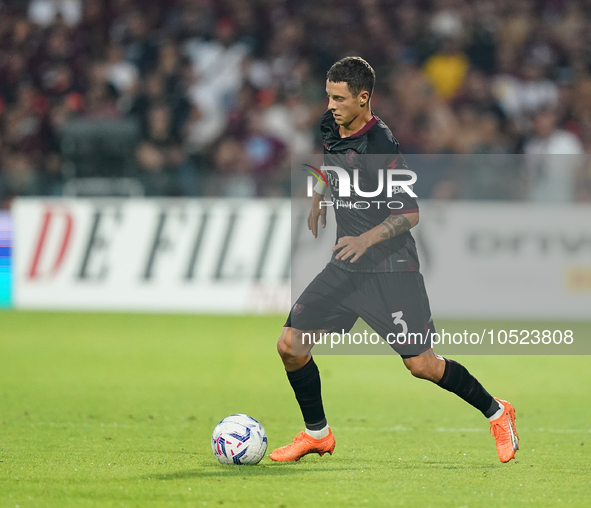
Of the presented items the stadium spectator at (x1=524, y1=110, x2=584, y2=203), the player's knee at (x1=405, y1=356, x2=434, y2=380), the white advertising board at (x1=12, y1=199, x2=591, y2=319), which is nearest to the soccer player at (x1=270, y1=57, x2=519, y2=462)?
the player's knee at (x1=405, y1=356, x2=434, y2=380)

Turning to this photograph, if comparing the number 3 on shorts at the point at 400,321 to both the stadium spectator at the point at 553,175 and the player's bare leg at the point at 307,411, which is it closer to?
the player's bare leg at the point at 307,411

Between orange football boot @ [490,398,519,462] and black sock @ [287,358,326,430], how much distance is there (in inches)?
38.0

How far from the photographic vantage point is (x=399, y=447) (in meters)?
6.16

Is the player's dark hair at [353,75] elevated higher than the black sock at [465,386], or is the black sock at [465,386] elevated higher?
the player's dark hair at [353,75]

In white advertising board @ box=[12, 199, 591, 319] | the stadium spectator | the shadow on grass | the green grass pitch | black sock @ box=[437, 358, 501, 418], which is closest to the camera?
the green grass pitch

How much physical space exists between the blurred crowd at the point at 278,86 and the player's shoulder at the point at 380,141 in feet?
25.1

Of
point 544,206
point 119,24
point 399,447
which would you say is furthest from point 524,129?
point 399,447

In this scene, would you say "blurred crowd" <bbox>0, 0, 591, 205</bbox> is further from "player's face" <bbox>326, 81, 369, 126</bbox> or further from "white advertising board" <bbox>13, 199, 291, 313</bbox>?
"player's face" <bbox>326, 81, 369, 126</bbox>

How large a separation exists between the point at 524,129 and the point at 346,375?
20.9 feet

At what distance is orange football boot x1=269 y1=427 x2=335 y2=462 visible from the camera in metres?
5.69

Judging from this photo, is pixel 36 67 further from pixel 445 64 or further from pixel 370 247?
pixel 370 247

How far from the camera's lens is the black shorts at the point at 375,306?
17.6 ft

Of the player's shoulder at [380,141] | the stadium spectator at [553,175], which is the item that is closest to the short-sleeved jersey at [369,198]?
the player's shoulder at [380,141]

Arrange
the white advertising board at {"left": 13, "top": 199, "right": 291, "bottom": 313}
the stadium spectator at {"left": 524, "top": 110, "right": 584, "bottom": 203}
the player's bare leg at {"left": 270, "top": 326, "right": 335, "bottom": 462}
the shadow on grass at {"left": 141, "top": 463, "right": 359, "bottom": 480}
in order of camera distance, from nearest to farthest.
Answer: the shadow on grass at {"left": 141, "top": 463, "right": 359, "bottom": 480} → the player's bare leg at {"left": 270, "top": 326, "right": 335, "bottom": 462} → the stadium spectator at {"left": 524, "top": 110, "right": 584, "bottom": 203} → the white advertising board at {"left": 13, "top": 199, "right": 291, "bottom": 313}
